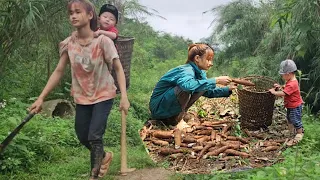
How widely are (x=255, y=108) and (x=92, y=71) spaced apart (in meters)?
2.35

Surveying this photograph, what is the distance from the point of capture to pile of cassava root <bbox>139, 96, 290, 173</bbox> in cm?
443

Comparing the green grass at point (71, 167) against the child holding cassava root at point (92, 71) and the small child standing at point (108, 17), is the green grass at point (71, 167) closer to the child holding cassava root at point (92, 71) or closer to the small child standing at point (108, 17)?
the child holding cassava root at point (92, 71)

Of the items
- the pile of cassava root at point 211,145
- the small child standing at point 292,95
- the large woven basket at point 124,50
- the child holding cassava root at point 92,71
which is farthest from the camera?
the large woven basket at point 124,50

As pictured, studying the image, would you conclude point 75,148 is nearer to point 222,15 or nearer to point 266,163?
point 266,163

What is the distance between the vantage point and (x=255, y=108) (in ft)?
18.0

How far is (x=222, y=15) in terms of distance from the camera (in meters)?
13.9

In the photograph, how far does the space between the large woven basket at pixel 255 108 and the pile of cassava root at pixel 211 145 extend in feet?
0.33

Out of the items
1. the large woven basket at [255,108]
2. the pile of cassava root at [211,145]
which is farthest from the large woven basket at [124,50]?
the large woven basket at [255,108]

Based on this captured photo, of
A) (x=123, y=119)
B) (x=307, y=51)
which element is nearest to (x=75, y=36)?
(x=123, y=119)

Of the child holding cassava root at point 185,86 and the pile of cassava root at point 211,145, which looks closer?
the pile of cassava root at point 211,145

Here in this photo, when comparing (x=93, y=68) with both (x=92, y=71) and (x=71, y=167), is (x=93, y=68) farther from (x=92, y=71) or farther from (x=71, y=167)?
(x=71, y=167)

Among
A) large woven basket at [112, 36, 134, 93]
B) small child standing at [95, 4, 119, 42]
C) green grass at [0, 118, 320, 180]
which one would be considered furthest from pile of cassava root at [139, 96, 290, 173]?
large woven basket at [112, 36, 134, 93]

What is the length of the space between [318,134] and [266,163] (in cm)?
167

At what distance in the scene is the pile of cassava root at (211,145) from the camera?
4434 mm
